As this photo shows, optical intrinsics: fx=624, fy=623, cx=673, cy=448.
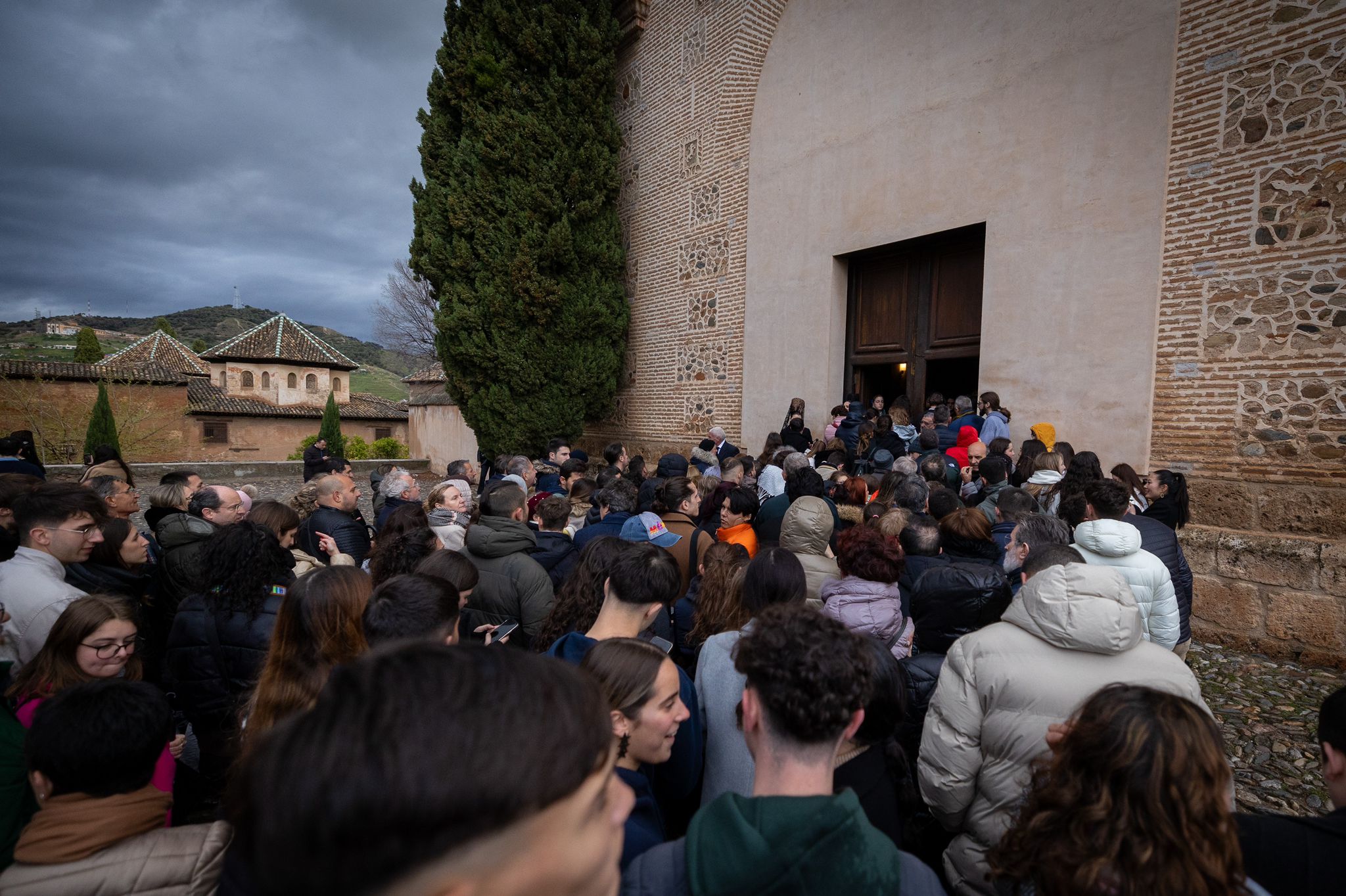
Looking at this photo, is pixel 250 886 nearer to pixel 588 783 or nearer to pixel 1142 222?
pixel 588 783

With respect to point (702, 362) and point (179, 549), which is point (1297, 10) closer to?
point (702, 362)

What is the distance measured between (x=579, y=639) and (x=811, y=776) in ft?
3.35

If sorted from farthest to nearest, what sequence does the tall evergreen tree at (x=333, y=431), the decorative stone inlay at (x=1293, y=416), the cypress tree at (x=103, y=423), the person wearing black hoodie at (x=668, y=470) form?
the tall evergreen tree at (x=333, y=431) → the cypress tree at (x=103, y=423) → the decorative stone inlay at (x=1293, y=416) → the person wearing black hoodie at (x=668, y=470)

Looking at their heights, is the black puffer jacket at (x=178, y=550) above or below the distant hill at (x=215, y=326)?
below

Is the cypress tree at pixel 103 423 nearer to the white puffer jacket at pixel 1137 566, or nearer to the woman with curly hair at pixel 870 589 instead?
the woman with curly hair at pixel 870 589

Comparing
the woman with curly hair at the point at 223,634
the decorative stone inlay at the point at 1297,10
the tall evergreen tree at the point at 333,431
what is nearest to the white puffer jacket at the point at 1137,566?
the woman with curly hair at the point at 223,634

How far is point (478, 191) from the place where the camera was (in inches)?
454

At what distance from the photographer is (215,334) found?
290 feet

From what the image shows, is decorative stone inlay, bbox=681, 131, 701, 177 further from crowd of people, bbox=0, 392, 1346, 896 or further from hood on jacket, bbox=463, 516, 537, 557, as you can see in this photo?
hood on jacket, bbox=463, 516, 537, 557

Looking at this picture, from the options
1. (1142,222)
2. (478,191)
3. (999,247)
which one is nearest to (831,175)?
(999,247)

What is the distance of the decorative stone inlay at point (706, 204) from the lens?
35.4 ft

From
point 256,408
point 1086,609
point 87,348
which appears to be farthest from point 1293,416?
point 87,348

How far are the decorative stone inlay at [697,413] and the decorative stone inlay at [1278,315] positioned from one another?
6707mm

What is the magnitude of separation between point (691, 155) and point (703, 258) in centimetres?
190
